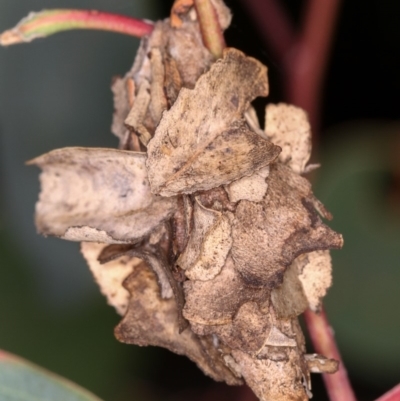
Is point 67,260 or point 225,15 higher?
point 225,15

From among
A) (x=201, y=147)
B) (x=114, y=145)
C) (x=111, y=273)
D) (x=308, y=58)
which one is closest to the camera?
(x=201, y=147)

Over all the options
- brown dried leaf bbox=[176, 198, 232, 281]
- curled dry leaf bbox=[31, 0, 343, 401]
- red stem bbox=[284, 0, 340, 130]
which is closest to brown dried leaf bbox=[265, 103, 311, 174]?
curled dry leaf bbox=[31, 0, 343, 401]

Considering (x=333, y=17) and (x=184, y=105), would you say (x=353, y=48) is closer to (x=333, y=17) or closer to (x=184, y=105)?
(x=333, y=17)

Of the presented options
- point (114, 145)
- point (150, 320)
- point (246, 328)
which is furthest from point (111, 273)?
point (114, 145)

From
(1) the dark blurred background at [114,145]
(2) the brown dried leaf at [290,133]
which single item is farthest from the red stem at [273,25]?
(2) the brown dried leaf at [290,133]

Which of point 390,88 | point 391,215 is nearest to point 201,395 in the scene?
point 391,215

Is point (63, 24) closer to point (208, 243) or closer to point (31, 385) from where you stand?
point (208, 243)

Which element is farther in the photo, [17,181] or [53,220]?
[17,181]

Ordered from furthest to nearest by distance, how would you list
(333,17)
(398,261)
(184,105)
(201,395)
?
(201,395) → (398,261) → (333,17) → (184,105)
